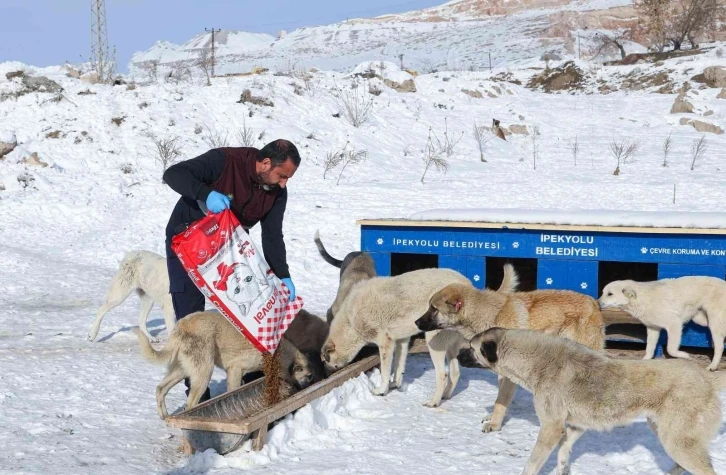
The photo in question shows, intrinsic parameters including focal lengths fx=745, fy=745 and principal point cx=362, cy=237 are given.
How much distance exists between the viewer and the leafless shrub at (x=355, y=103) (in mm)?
20578

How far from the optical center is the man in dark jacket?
4.92 meters

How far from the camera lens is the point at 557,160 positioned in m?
19.1

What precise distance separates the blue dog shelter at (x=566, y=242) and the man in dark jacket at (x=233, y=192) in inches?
101

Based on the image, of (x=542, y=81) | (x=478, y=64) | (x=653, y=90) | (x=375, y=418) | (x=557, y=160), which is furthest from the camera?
(x=478, y=64)

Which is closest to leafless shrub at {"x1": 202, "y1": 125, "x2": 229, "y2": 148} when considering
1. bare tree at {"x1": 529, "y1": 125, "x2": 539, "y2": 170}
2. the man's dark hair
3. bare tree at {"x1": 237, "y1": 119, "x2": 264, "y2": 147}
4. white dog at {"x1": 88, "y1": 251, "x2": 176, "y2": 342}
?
bare tree at {"x1": 237, "y1": 119, "x2": 264, "y2": 147}

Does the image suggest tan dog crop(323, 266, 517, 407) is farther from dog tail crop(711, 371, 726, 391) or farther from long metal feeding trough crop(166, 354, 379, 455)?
dog tail crop(711, 371, 726, 391)

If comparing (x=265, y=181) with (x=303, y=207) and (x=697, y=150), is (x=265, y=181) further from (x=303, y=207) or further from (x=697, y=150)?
(x=697, y=150)

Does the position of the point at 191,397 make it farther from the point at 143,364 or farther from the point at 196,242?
the point at 143,364

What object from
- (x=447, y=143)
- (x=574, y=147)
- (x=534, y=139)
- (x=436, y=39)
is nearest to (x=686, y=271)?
(x=447, y=143)

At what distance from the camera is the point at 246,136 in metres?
17.9

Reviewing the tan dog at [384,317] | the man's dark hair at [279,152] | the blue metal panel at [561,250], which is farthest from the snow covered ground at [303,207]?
the man's dark hair at [279,152]

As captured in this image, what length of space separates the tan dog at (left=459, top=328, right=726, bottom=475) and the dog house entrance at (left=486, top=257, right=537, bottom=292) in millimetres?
4756

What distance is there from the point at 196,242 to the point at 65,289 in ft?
20.1

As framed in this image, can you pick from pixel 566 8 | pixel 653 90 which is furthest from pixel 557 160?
pixel 566 8
